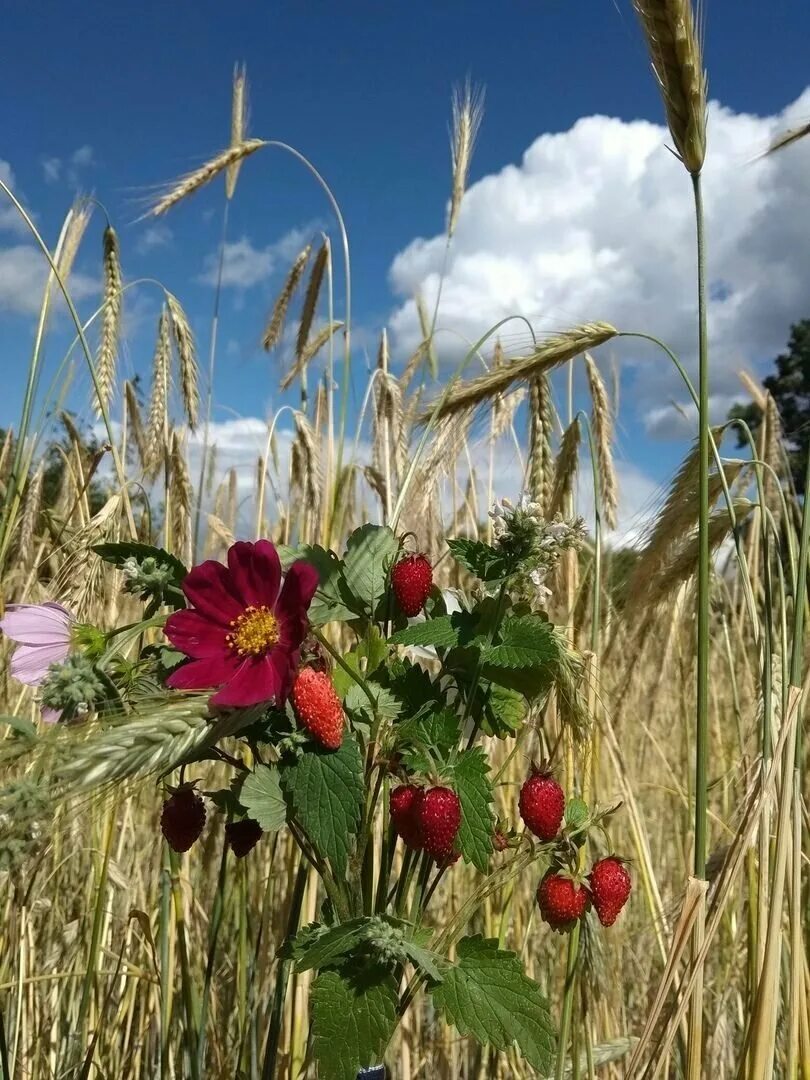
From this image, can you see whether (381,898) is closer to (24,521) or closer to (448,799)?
(448,799)

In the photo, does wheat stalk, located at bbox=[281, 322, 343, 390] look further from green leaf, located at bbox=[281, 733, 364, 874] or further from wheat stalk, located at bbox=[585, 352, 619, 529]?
green leaf, located at bbox=[281, 733, 364, 874]

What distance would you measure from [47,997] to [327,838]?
102 cm

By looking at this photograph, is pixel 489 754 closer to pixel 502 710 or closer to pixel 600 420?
pixel 502 710

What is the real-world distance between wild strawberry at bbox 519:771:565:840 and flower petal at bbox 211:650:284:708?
23 cm

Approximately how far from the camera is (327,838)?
0.50 meters

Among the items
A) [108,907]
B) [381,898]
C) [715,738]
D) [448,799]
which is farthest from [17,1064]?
[715,738]

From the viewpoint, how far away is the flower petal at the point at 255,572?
55 cm

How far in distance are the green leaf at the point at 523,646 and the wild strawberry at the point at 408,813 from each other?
4.2 inches

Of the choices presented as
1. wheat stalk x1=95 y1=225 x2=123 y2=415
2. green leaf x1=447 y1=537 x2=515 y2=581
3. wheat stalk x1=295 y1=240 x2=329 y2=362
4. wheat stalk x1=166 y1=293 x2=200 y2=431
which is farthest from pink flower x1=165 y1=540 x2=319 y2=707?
wheat stalk x1=295 y1=240 x2=329 y2=362

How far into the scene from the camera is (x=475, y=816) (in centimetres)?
55

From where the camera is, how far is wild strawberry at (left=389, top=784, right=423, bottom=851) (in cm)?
54

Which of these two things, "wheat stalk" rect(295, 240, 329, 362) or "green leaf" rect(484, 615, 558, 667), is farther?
"wheat stalk" rect(295, 240, 329, 362)

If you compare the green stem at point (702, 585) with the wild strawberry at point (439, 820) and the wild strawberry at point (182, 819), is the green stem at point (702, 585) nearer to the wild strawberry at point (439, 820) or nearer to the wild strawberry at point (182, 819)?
the wild strawberry at point (439, 820)

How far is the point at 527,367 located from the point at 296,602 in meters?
0.45
